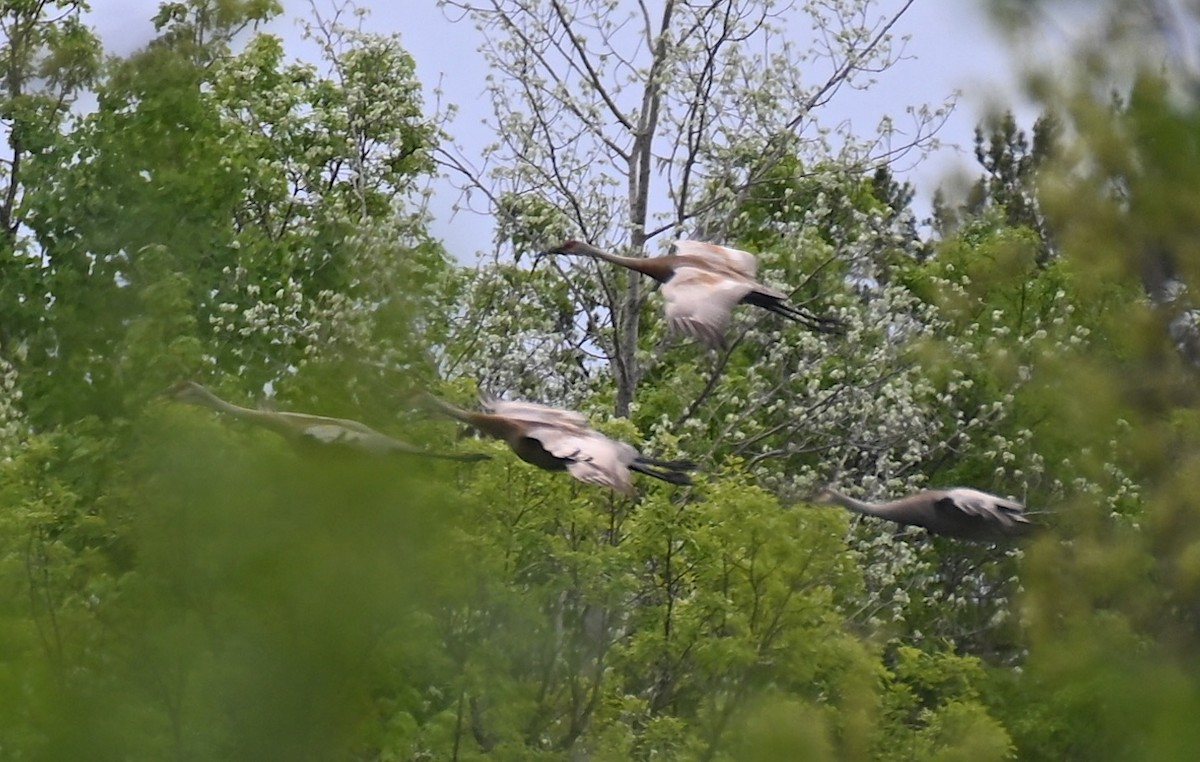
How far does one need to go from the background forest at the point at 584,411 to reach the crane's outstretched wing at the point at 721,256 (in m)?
1.14

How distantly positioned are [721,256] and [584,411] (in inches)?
223

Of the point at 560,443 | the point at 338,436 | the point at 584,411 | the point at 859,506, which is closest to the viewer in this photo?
the point at 338,436

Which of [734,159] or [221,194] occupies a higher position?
[734,159]

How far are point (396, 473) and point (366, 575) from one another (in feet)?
0.54

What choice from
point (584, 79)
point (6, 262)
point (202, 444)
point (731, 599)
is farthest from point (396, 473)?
point (6, 262)

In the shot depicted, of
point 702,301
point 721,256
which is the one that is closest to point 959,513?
point 702,301

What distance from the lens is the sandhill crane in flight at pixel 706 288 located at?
7203 millimetres

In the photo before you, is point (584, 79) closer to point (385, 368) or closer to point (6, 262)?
point (6, 262)

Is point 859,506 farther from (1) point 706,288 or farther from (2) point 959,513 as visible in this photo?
(1) point 706,288

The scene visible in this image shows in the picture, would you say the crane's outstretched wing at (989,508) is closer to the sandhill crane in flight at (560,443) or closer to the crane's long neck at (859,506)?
the crane's long neck at (859,506)

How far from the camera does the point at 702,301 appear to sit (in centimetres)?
750

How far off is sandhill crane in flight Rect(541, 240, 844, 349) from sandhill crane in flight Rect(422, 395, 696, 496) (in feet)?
1.71

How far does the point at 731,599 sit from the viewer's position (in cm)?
1122

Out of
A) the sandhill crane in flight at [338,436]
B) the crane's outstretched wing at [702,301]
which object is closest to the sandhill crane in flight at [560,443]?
the crane's outstretched wing at [702,301]
